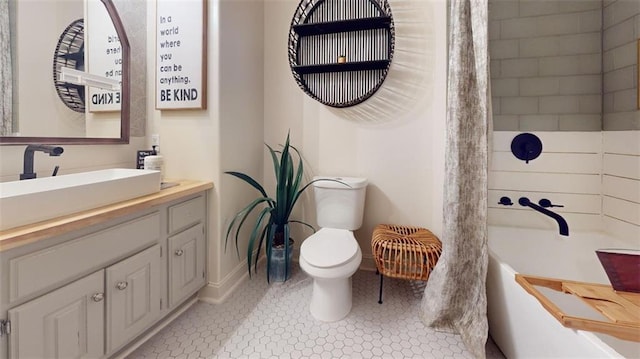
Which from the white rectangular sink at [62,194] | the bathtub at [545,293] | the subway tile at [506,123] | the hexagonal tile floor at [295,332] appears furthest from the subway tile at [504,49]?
the white rectangular sink at [62,194]

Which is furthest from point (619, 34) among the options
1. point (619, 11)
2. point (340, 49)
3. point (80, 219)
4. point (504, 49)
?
point (80, 219)

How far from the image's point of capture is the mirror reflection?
1232 mm

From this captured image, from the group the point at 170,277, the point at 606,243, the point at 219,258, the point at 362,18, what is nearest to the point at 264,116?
the point at 362,18

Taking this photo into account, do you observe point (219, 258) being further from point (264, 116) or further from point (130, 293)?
point (264, 116)

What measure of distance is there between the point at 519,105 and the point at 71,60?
2775mm

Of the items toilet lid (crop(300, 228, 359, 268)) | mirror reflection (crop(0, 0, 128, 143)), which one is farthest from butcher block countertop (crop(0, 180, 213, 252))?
toilet lid (crop(300, 228, 359, 268))

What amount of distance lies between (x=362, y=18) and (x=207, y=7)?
1.07 m

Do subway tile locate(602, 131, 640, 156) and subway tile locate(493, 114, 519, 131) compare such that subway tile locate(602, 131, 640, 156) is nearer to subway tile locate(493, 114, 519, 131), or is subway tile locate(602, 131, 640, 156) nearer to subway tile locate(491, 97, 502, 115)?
subway tile locate(493, 114, 519, 131)

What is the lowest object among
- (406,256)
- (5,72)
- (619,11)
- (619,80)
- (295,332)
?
(295,332)

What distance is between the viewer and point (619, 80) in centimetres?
162

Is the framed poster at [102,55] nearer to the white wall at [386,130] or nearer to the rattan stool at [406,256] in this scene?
the white wall at [386,130]

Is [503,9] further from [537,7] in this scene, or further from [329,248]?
[329,248]

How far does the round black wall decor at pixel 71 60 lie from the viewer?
1379 millimetres

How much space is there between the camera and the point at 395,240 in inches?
69.3
